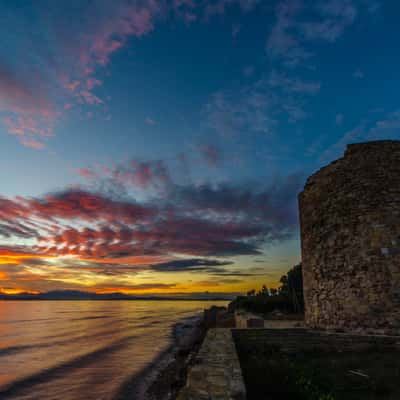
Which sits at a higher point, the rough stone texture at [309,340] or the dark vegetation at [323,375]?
the rough stone texture at [309,340]

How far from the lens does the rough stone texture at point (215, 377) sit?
4317 mm

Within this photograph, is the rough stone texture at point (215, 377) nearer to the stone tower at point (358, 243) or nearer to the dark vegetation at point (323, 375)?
the dark vegetation at point (323, 375)

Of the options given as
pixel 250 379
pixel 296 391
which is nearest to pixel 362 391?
pixel 296 391

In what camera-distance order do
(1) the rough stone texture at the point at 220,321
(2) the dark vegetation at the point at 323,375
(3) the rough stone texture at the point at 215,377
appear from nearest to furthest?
(3) the rough stone texture at the point at 215,377, (2) the dark vegetation at the point at 323,375, (1) the rough stone texture at the point at 220,321

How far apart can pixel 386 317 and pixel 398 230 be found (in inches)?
110

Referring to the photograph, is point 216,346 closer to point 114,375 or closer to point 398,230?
point 398,230

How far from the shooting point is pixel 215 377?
519cm

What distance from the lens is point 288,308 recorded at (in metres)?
31.5

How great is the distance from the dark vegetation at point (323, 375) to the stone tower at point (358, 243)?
148 cm

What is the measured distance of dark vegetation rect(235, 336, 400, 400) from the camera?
5695 mm

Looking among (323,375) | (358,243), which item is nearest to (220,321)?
(358,243)

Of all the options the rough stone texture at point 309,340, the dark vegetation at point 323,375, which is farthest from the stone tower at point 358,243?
the dark vegetation at point 323,375

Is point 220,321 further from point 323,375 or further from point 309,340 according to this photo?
point 323,375

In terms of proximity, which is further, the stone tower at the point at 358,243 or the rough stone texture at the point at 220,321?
the rough stone texture at the point at 220,321
